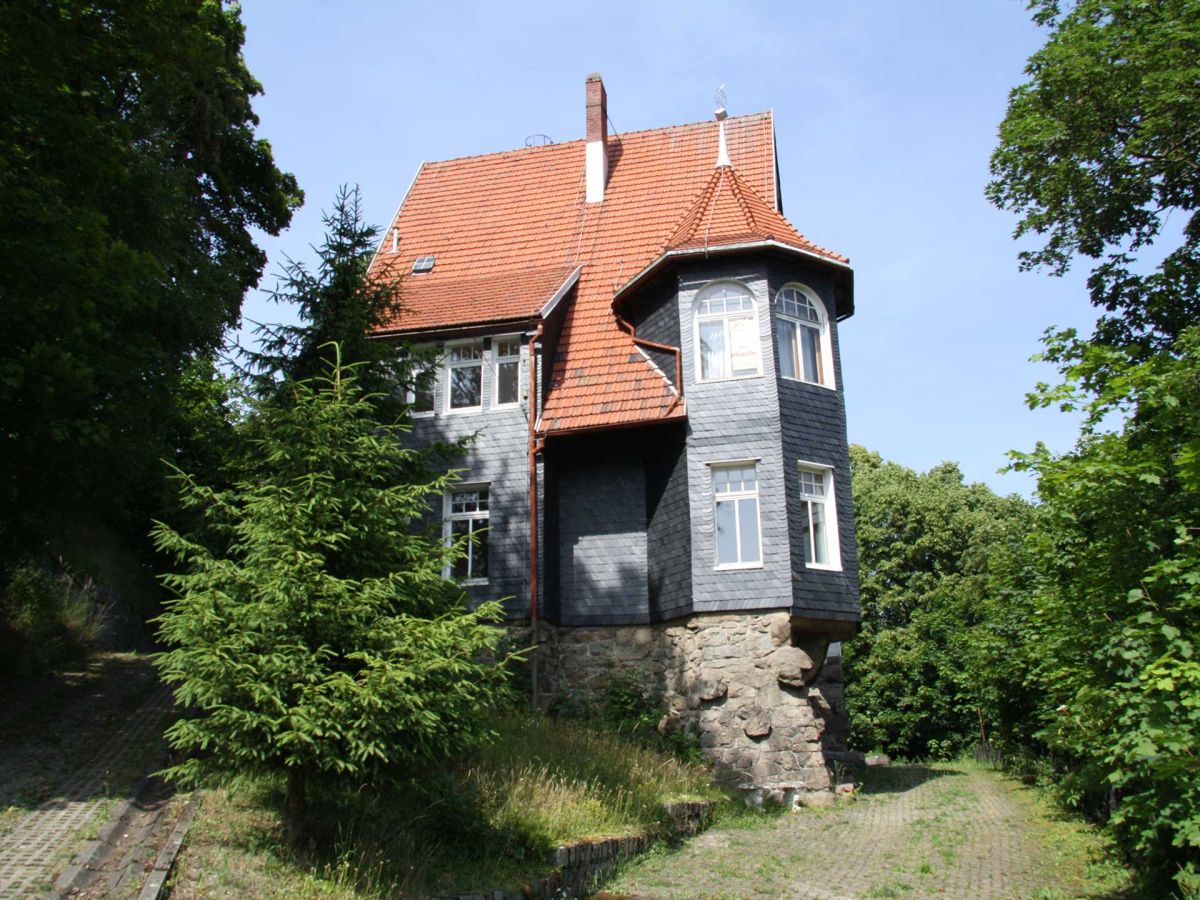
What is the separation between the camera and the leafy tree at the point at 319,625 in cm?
926

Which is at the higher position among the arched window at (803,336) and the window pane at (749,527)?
the arched window at (803,336)

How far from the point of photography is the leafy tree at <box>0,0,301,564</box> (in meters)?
12.0

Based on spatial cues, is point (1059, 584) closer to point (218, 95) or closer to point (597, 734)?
point (597, 734)

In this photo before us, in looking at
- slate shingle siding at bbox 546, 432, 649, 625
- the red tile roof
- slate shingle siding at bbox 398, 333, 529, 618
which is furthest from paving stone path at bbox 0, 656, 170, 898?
the red tile roof

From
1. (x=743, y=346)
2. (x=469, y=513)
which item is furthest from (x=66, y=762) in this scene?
(x=743, y=346)

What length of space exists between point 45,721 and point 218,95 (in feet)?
47.9

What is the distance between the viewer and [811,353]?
18453 mm

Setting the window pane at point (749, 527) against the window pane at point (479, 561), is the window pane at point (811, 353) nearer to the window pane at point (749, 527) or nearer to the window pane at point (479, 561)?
the window pane at point (749, 527)

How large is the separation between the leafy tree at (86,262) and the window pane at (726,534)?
850 cm

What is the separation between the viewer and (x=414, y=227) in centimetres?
2364

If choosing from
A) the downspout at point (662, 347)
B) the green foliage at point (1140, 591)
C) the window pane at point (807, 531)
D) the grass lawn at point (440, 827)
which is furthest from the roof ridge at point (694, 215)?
the grass lawn at point (440, 827)

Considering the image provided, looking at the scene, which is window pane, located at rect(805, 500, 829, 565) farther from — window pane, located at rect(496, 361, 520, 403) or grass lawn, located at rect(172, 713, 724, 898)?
window pane, located at rect(496, 361, 520, 403)

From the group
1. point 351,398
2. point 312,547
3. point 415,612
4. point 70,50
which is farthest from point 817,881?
point 70,50

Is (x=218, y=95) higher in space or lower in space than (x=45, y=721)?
higher
